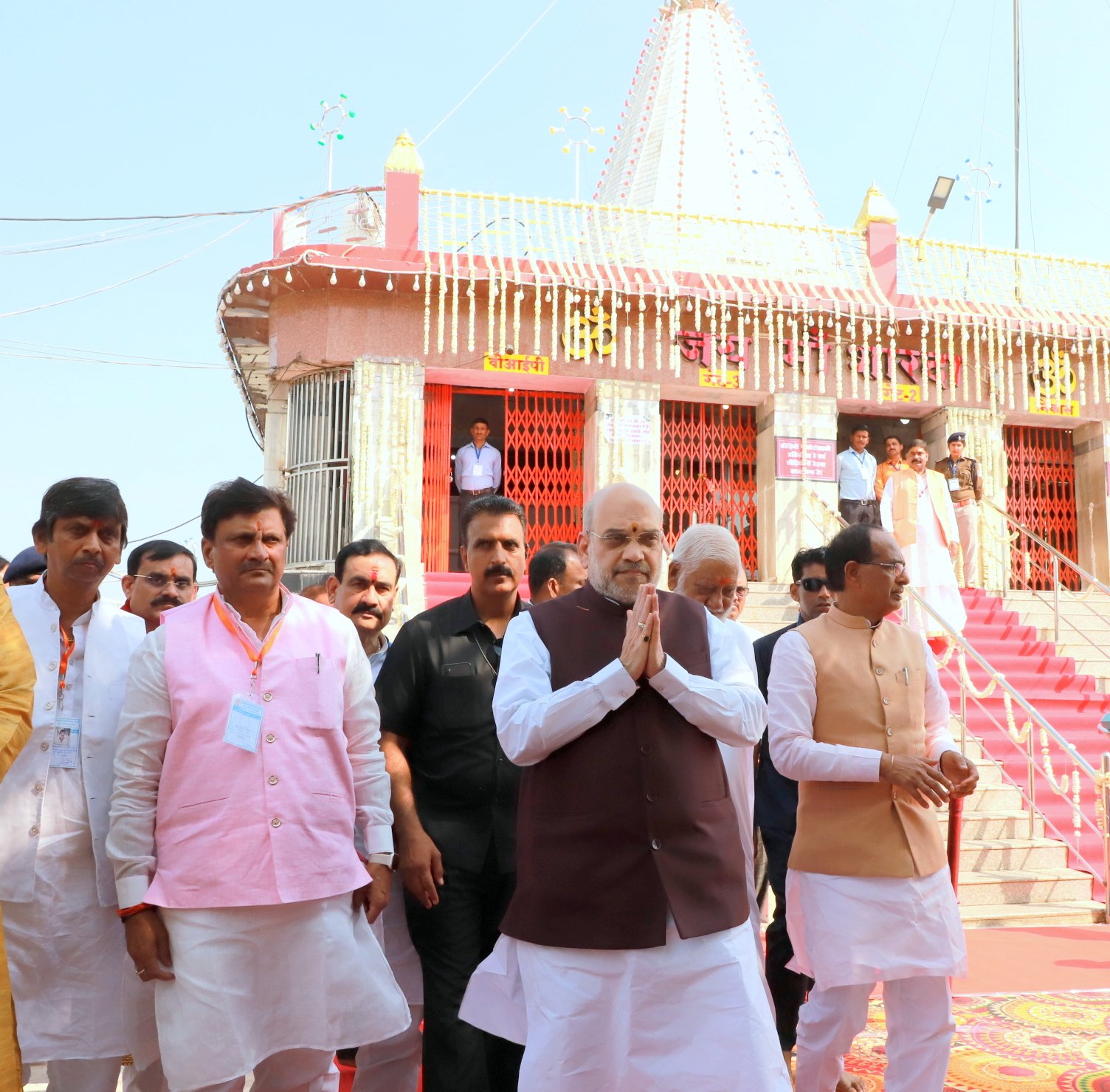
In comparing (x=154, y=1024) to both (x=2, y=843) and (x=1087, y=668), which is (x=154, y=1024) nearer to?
(x=2, y=843)

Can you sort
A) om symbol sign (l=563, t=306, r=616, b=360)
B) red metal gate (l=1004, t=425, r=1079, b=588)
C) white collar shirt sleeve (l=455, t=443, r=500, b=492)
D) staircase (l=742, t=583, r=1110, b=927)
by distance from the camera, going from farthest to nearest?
red metal gate (l=1004, t=425, r=1079, b=588)
om symbol sign (l=563, t=306, r=616, b=360)
white collar shirt sleeve (l=455, t=443, r=500, b=492)
staircase (l=742, t=583, r=1110, b=927)

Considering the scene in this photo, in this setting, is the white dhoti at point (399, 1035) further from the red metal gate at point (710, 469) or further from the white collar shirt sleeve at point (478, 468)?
the red metal gate at point (710, 469)

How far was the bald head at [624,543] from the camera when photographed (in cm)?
281

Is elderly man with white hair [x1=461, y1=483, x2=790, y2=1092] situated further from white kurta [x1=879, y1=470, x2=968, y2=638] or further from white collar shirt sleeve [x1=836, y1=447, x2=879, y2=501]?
white collar shirt sleeve [x1=836, y1=447, x2=879, y2=501]

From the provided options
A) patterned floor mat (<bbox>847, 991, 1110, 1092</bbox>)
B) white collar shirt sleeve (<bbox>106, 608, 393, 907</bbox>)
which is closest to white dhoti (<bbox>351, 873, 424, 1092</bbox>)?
white collar shirt sleeve (<bbox>106, 608, 393, 907</bbox>)

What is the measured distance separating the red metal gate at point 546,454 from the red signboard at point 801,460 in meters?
2.30

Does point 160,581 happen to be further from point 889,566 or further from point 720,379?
point 720,379

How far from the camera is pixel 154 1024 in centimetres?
289

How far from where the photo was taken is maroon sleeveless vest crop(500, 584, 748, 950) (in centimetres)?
256

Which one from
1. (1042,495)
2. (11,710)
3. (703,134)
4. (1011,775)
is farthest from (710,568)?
(703,134)

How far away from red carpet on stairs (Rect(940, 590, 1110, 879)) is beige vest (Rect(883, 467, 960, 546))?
117 cm

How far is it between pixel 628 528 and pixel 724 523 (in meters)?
10.9

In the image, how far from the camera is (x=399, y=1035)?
10.8 feet

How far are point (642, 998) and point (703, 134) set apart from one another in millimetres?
15199
